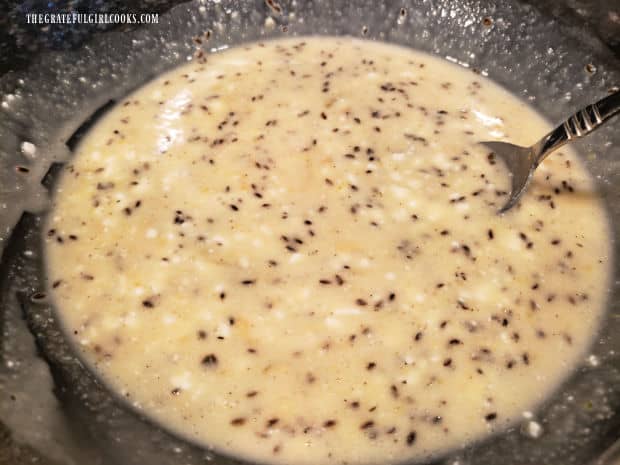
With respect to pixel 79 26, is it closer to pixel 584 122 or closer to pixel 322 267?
pixel 322 267

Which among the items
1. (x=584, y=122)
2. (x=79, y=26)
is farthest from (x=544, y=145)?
(x=79, y=26)

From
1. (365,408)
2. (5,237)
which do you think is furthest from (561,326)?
(5,237)

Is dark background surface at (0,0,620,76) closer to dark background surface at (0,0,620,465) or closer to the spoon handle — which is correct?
dark background surface at (0,0,620,465)

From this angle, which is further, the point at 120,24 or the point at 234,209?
the point at 120,24

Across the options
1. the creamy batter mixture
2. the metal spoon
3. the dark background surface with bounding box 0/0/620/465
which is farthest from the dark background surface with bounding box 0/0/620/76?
the metal spoon

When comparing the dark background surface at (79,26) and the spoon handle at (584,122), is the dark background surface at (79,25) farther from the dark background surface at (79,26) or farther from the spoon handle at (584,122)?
the spoon handle at (584,122)

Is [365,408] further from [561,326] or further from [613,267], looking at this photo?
[613,267]
